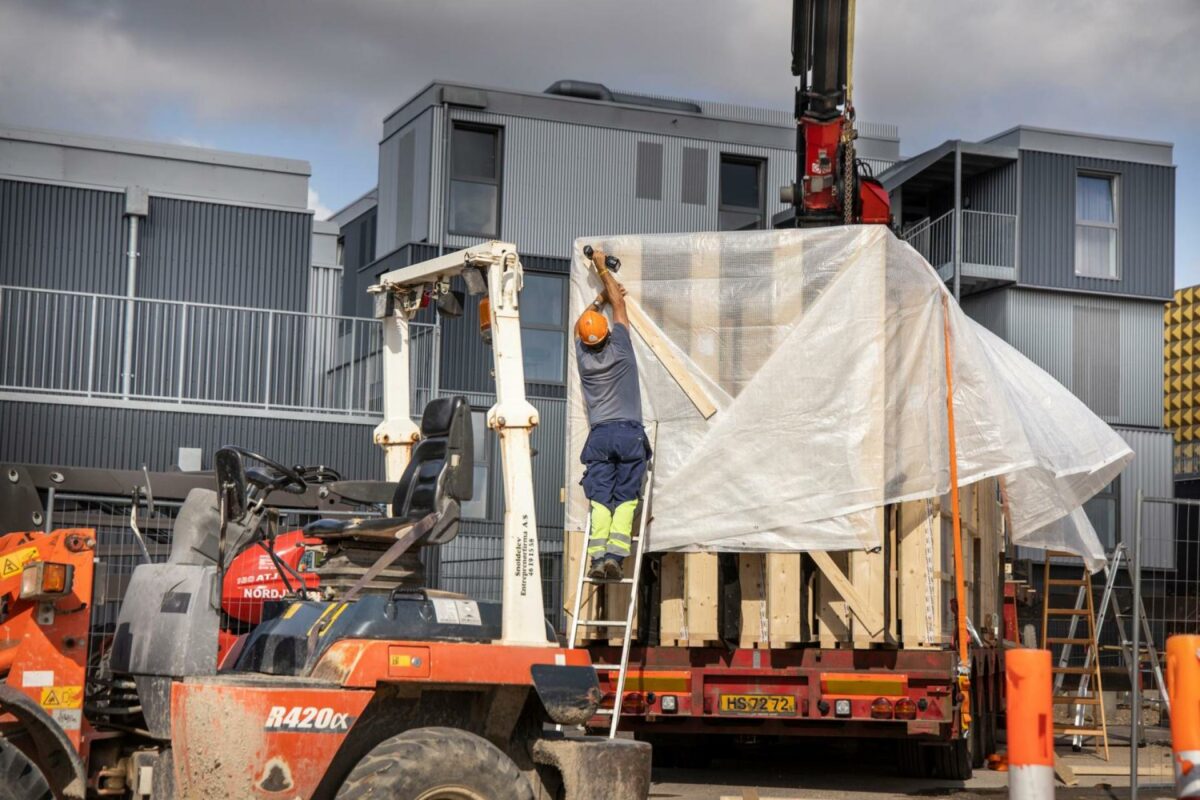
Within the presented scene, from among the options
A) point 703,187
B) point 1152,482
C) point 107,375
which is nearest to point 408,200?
point 703,187

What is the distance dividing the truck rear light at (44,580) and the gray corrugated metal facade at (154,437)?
1426 centimetres

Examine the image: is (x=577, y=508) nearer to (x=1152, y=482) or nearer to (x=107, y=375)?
(x=107, y=375)

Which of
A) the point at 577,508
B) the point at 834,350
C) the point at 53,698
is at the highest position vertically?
the point at 834,350

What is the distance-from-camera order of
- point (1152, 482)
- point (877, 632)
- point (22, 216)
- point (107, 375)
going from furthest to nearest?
point (1152, 482) < point (22, 216) < point (107, 375) < point (877, 632)

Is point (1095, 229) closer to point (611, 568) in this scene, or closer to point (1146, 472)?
point (1146, 472)

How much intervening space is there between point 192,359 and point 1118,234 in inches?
744

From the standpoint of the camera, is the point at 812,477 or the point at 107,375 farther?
the point at 107,375

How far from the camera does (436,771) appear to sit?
7.00 m

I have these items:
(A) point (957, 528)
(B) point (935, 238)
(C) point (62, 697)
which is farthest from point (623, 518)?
(B) point (935, 238)

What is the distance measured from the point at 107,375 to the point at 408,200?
8397mm

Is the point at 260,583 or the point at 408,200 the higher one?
the point at 408,200

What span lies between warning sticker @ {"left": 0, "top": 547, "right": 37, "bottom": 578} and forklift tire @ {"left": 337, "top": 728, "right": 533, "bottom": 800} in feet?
5.63

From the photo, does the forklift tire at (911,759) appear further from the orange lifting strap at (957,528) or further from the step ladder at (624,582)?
the step ladder at (624,582)

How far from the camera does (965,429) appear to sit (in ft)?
37.3
